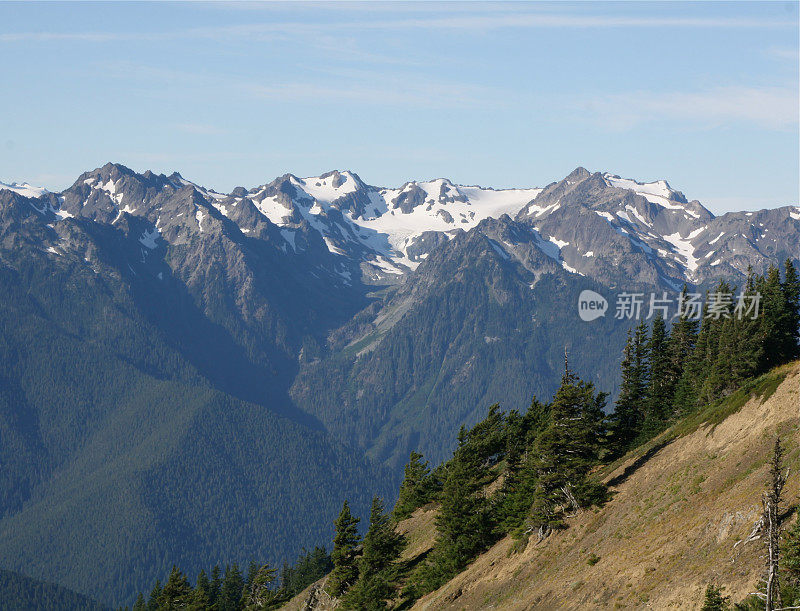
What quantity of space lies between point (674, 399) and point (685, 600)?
5376cm

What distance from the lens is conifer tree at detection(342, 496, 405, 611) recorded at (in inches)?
3536

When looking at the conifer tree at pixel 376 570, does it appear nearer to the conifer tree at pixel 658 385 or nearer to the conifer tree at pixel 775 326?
the conifer tree at pixel 658 385

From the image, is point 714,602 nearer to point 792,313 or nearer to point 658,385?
point 792,313

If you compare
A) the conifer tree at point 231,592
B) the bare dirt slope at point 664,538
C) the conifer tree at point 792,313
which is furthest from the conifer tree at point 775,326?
the conifer tree at point 231,592

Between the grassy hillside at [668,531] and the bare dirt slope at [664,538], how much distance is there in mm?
104

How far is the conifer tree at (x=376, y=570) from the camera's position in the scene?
8981 centimetres

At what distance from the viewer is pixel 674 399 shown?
108 meters

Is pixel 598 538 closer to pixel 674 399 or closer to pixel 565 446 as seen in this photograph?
pixel 565 446

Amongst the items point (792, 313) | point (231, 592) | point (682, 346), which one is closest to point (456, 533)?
point (792, 313)

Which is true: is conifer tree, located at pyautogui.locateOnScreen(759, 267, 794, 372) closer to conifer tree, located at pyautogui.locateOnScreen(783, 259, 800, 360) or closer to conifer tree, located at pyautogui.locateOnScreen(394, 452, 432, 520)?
conifer tree, located at pyautogui.locateOnScreen(783, 259, 800, 360)

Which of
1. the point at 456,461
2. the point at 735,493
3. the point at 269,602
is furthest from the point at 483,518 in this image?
the point at 269,602

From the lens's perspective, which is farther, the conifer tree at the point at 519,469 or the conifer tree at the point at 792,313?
the conifer tree at the point at 792,313

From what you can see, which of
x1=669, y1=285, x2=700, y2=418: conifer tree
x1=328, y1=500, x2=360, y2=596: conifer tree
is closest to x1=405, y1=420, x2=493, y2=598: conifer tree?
x1=328, y1=500, x2=360, y2=596: conifer tree

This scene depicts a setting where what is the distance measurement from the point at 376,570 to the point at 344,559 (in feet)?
18.4
